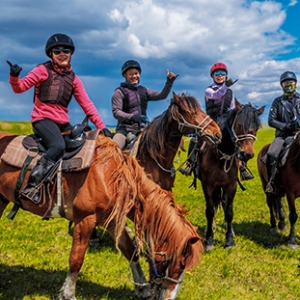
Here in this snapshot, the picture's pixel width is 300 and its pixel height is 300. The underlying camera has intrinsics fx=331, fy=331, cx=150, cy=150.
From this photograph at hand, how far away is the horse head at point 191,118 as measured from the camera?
6.54 metres

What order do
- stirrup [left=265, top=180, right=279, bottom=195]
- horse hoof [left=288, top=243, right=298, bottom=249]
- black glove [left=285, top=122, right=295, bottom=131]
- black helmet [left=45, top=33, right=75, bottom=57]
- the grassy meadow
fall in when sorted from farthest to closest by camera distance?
stirrup [left=265, top=180, right=279, bottom=195] < black glove [left=285, top=122, right=295, bottom=131] < horse hoof [left=288, top=243, right=298, bottom=249] < the grassy meadow < black helmet [left=45, top=33, right=75, bottom=57]

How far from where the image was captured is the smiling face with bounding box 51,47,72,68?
5.34 metres

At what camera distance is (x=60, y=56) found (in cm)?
535

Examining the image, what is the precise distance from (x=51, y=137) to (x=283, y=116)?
6.43 meters

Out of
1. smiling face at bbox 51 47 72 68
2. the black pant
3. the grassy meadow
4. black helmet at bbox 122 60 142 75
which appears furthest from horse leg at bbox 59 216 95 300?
black helmet at bbox 122 60 142 75

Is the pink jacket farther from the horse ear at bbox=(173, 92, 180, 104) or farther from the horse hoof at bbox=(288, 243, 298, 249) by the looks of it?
the horse hoof at bbox=(288, 243, 298, 249)

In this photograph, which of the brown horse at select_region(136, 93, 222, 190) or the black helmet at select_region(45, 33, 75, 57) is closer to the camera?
the black helmet at select_region(45, 33, 75, 57)

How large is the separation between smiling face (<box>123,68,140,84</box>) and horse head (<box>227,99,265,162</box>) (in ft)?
8.26

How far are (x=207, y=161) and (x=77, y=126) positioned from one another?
391 centimetres

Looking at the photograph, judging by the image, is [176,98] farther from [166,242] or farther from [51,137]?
[166,242]

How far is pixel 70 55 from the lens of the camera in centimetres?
549

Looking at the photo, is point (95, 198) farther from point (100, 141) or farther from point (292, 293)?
point (292, 293)

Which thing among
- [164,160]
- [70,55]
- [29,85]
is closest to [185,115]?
[164,160]

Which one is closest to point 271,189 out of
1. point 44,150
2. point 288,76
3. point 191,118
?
point 288,76
